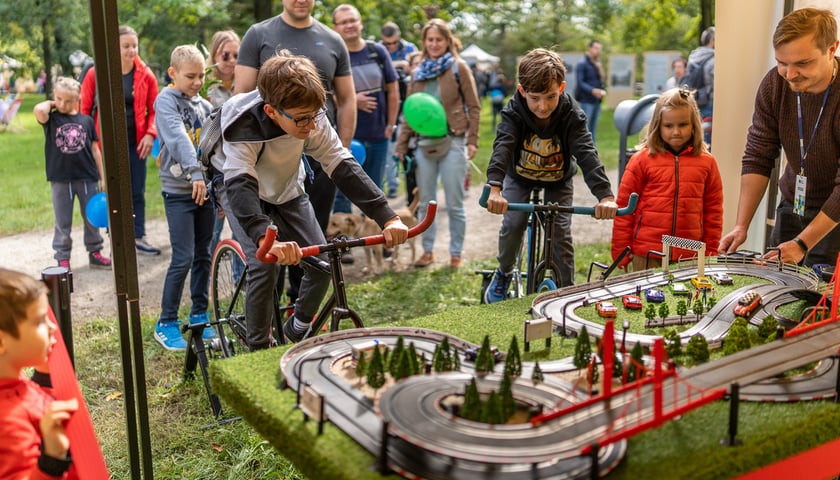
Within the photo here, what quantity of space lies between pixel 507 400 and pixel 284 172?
2048 millimetres

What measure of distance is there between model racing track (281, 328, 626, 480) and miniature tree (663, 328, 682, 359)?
0.53 meters

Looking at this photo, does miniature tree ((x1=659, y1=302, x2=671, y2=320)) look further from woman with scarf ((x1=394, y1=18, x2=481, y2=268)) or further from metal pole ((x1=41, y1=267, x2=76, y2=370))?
woman with scarf ((x1=394, y1=18, x2=481, y2=268))

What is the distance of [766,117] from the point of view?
172 inches

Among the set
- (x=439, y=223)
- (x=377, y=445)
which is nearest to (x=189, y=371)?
(x=377, y=445)

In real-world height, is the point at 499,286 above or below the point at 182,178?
below

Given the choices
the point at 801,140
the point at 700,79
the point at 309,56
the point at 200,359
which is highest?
the point at 309,56

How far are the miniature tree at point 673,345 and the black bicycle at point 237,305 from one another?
1.07 metres

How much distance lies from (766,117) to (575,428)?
2899 mm

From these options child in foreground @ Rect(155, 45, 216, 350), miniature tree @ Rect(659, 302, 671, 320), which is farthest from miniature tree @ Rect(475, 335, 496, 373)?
child in foreground @ Rect(155, 45, 216, 350)

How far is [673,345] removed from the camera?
283 cm

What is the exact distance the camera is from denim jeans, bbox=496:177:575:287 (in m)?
4.84

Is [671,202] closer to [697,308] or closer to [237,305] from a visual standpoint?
[697,308]

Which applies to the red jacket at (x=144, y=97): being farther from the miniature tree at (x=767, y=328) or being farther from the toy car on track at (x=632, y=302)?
the miniature tree at (x=767, y=328)

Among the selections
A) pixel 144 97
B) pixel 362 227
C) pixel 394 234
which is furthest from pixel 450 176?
pixel 394 234
